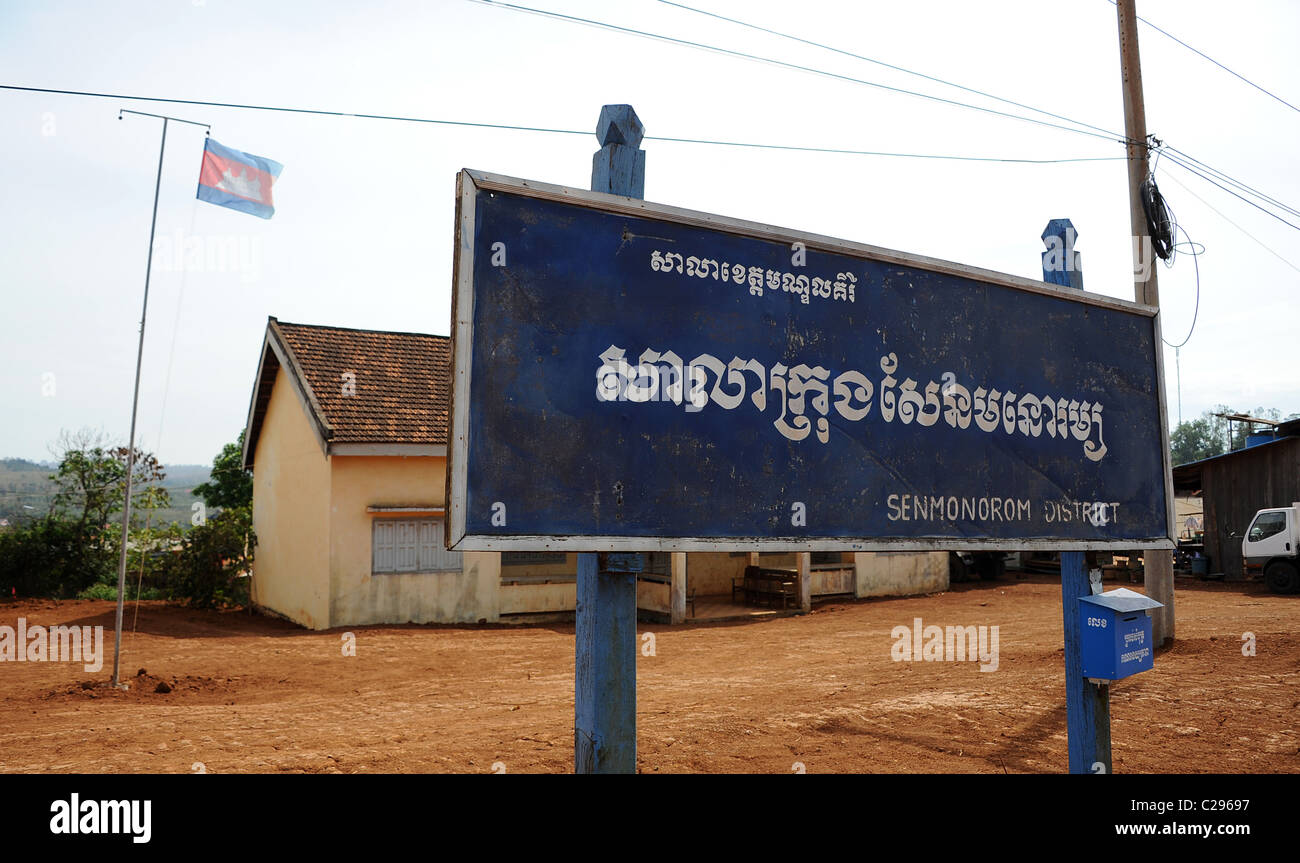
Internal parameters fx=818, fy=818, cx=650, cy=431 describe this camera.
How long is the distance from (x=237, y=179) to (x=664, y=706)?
10468 millimetres

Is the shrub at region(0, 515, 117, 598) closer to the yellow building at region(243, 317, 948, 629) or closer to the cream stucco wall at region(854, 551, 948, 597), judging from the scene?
the yellow building at region(243, 317, 948, 629)

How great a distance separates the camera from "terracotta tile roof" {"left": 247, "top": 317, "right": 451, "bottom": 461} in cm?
1758

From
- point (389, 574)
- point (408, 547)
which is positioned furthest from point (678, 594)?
point (389, 574)

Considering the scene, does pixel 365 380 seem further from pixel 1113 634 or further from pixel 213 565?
pixel 1113 634

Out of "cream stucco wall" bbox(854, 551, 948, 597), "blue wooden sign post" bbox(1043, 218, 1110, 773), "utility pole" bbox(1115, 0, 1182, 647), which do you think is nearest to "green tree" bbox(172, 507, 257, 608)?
"cream stucco wall" bbox(854, 551, 948, 597)

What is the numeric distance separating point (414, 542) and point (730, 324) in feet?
51.3

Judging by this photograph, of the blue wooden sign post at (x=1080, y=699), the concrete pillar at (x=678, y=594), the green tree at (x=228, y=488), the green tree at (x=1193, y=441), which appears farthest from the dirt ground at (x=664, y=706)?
the green tree at (x=1193, y=441)

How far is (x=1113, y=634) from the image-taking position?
4.62 meters

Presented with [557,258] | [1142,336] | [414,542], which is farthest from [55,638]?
[1142,336]

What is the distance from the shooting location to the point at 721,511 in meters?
3.32

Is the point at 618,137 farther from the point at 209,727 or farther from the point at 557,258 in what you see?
the point at 209,727

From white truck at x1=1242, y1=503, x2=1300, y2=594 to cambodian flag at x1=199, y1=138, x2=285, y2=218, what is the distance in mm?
25344
